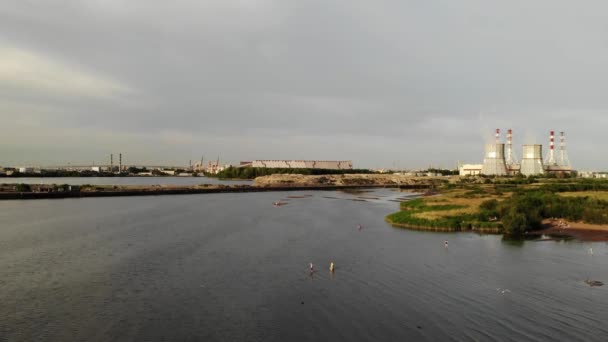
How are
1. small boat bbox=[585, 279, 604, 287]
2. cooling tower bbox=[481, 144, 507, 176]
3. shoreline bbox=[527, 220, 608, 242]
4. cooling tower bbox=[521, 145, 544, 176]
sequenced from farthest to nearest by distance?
cooling tower bbox=[481, 144, 507, 176] < cooling tower bbox=[521, 145, 544, 176] < shoreline bbox=[527, 220, 608, 242] < small boat bbox=[585, 279, 604, 287]

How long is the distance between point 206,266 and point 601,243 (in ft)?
121

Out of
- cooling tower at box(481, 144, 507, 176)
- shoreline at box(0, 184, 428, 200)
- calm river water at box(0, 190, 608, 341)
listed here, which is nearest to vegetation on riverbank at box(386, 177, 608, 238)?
calm river water at box(0, 190, 608, 341)

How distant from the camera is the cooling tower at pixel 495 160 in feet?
478

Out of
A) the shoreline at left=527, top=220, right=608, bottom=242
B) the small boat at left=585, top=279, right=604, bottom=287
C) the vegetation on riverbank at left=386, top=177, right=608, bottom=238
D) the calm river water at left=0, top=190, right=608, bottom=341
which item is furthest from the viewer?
the vegetation on riverbank at left=386, top=177, right=608, bottom=238

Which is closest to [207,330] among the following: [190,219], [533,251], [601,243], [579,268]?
[579,268]

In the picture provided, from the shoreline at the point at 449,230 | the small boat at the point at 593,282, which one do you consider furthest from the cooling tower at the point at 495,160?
the small boat at the point at 593,282

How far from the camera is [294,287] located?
1018 inches

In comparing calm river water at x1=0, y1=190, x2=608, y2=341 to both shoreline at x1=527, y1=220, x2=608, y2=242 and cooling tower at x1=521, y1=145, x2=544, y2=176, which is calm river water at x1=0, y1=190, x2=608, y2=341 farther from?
cooling tower at x1=521, y1=145, x2=544, y2=176

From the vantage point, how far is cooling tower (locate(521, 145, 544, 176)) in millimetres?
141750

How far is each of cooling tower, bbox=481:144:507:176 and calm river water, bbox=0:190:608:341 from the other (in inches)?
4520

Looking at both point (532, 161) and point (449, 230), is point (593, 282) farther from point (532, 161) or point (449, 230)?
point (532, 161)

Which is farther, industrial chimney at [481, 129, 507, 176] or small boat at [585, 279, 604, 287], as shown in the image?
industrial chimney at [481, 129, 507, 176]

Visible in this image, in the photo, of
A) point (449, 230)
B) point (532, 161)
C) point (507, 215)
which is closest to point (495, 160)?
point (532, 161)

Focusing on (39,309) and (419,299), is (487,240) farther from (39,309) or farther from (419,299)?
(39,309)
